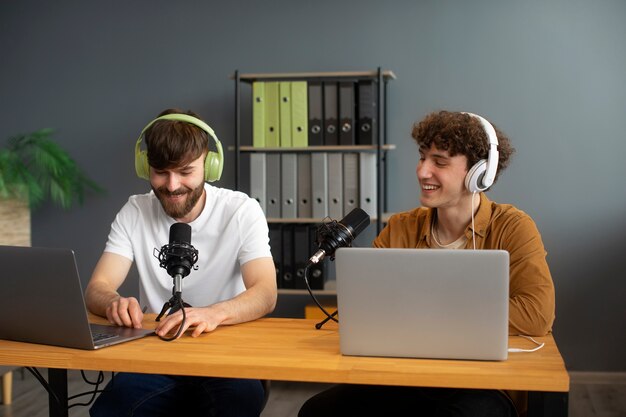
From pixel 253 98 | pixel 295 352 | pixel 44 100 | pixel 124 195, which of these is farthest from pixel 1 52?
pixel 295 352

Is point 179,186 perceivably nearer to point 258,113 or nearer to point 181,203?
point 181,203

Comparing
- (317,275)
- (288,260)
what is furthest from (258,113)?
(317,275)

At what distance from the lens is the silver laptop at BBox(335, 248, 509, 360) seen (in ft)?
4.66

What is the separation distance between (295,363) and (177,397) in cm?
52

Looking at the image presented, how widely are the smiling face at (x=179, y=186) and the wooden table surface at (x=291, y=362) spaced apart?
0.56 metres

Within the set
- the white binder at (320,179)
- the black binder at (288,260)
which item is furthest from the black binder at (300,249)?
the white binder at (320,179)

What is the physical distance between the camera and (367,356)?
153cm

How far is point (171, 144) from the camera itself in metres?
2.16

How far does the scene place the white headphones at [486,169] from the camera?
79.8 inches

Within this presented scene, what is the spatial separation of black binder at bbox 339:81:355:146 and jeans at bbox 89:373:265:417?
2084 millimetres

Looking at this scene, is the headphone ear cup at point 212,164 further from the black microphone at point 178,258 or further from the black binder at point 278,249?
the black binder at point 278,249

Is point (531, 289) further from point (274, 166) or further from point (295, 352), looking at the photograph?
point (274, 166)

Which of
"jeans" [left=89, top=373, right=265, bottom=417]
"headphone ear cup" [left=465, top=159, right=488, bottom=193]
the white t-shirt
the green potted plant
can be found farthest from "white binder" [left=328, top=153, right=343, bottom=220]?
"jeans" [left=89, top=373, right=265, bottom=417]

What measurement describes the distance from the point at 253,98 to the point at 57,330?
7.75 ft
